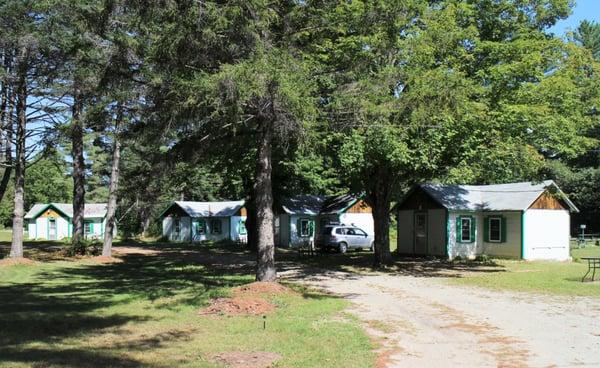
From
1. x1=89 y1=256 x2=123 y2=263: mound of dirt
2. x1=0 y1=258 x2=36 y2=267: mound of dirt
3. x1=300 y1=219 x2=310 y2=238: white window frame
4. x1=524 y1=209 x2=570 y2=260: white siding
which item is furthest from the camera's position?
x1=300 y1=219 x2=310 y2=238: white window frame

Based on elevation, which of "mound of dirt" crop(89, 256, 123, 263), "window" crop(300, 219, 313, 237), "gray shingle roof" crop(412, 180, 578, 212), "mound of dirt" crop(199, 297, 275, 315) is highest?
"gray shingle roof" crop(412, 180, 578, 212)

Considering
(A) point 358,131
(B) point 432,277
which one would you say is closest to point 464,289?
(B) point 432,277

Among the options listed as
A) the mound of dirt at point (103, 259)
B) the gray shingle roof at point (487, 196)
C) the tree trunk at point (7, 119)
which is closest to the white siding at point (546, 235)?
the gray shingle roof at point (487, 196)

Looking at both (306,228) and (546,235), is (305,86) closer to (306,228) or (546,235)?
(546,235)

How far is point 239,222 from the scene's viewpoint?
161 ft

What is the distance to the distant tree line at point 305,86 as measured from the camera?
1162cm

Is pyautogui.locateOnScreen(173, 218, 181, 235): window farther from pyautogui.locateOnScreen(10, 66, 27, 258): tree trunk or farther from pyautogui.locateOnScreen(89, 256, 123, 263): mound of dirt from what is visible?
pyautogui.locateOnScreen(10, 66, 27, 258): tree trunk

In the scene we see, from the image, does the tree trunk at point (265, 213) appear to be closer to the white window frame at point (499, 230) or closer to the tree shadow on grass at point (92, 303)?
the tree shadow on grass at point (92, 303)

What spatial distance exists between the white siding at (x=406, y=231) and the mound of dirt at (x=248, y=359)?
23805 millimetres

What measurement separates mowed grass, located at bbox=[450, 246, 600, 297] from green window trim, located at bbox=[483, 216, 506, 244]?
13.7 ft

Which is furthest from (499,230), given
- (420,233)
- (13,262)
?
(13,262)

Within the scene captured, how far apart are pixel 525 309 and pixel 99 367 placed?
898 cm

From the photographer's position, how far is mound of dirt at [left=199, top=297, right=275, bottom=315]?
37.3 feet

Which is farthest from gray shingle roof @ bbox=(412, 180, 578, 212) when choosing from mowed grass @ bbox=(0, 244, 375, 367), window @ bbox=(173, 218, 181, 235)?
window @ bbox=(173, 218, 181, 235)
